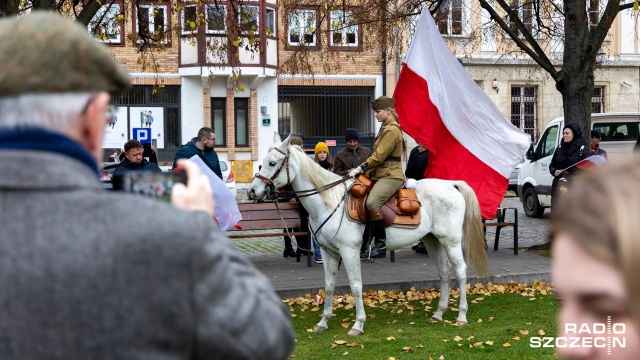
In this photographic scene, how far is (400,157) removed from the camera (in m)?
9.45

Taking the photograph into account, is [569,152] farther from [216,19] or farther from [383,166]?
[216,19]

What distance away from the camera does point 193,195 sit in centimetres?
194

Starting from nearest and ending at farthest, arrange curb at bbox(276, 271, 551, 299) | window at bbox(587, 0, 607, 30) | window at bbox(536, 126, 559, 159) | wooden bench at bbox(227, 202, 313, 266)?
curb at bbox(276, 271, 551, 299)
wooden bench at bbox(227, 202, 313, 266)
window at bbox(587, 0, 607, 30)
window at bbox(536, 126, 559, 159)

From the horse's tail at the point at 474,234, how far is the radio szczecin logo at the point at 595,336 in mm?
8515

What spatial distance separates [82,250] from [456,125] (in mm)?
10750

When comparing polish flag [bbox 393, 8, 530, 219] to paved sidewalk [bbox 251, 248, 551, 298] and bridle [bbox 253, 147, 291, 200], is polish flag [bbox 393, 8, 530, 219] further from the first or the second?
bridle [bbox 253, 147, 291, 200]

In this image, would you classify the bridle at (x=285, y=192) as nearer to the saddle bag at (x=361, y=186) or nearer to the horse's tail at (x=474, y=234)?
the saddle bag at (x=361, y=186)

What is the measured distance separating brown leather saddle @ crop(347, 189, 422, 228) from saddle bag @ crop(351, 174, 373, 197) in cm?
5

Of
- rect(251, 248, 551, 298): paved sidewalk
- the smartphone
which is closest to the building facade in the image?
rect(251, 248, 551, 298): paved sidewalk

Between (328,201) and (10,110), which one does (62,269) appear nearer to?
(10,110)

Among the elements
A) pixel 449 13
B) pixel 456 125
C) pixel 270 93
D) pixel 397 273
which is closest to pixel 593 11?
pixel 449 13

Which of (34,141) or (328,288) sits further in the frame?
(328,288)

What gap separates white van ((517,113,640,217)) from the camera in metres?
20.9

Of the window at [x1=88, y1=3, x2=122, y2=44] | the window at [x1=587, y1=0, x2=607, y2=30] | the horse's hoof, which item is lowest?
the horse's hoof
